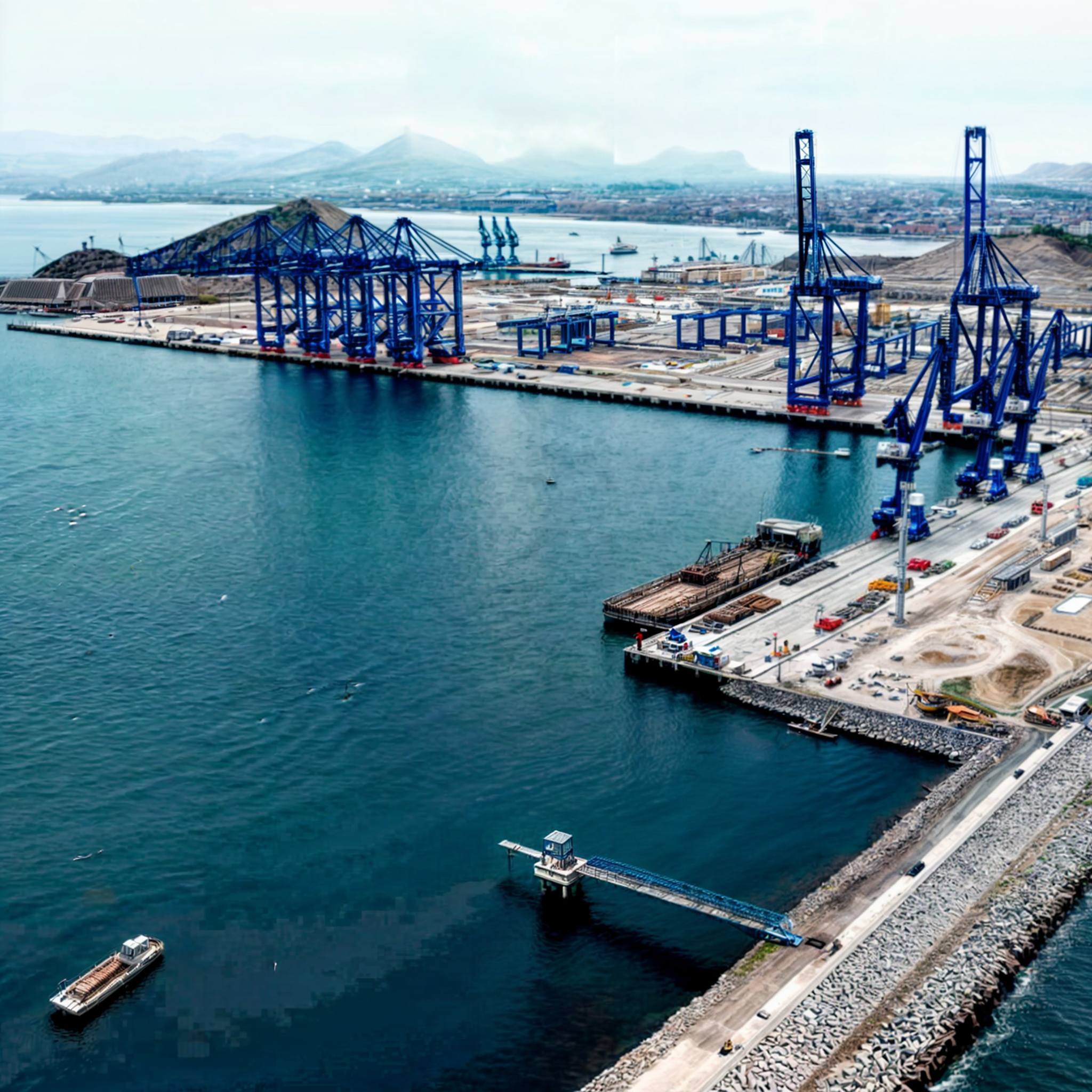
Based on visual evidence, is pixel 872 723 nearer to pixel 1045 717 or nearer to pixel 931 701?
pixel 931 701

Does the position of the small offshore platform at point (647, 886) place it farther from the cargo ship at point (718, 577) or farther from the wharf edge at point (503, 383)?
the wharf edge at point (503, 383)

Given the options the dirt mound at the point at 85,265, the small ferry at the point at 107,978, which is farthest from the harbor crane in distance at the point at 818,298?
the dirt mound at the point at 85,265

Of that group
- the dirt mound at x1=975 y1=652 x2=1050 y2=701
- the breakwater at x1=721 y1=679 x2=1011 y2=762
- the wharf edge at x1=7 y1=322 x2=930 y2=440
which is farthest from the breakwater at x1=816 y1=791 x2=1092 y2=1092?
the wharf edge at x1=7 y1=322 x2=930 y2=440

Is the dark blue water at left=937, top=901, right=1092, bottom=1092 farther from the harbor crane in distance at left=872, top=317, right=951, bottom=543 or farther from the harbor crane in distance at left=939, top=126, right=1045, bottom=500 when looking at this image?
the harbor crane in distance at left=939, top=126, right=1045, bottom=500

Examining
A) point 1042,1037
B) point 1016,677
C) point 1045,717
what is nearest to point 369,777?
point 1042,1037

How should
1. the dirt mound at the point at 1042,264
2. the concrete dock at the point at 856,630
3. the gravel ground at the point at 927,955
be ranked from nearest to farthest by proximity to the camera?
1. the gravel ground at the point at 927,955
2. the concrete dock at the point at 856,630
3. the dirt mound at the point at 1042,264

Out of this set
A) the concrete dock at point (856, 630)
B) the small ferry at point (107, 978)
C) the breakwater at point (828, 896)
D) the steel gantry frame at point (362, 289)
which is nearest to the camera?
the breakwater at point (828, 896)

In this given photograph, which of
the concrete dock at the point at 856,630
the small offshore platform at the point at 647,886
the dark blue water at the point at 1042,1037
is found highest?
the concrete dock at the point at 856,630
